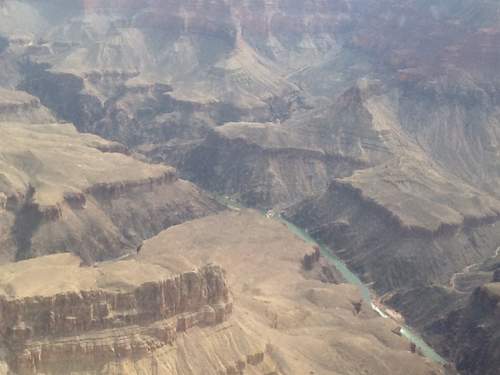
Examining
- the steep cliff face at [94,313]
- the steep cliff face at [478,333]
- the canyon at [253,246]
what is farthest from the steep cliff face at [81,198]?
the steep cliff face at [478,333]

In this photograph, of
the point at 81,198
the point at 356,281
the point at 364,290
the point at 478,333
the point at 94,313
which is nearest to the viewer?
the point at 94,313

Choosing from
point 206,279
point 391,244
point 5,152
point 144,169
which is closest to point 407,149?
point 391,244

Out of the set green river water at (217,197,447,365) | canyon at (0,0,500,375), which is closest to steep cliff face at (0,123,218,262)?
canyon at (0,0,500,375)

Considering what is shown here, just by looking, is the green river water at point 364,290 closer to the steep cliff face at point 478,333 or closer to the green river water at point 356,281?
the green river water at point 356,281

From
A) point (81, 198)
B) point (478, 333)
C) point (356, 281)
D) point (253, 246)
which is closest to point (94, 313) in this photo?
point (253, 246)

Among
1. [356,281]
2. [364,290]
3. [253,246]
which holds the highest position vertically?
[253,246]

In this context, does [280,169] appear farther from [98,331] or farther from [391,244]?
[98,331]

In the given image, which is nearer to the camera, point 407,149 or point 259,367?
point 259,367

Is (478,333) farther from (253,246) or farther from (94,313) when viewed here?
(94,313)
